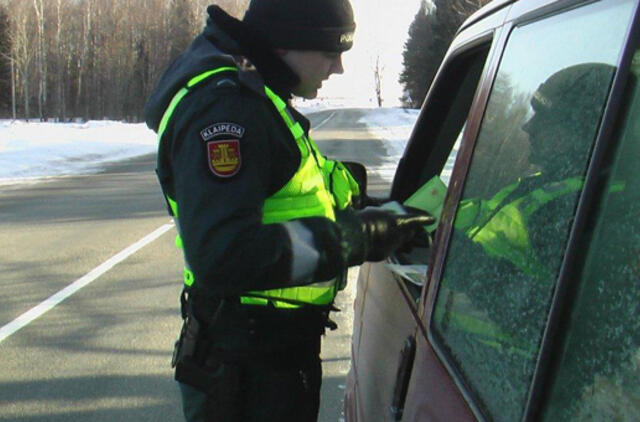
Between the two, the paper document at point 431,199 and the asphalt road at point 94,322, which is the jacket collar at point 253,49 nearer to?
the paper document at point 431,199

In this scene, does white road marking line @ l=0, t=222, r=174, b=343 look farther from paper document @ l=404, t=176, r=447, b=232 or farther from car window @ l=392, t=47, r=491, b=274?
paper document @ l=404, t=176, r=447, b=232

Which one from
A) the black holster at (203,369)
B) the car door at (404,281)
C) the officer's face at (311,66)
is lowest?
the black holster at (203,369)

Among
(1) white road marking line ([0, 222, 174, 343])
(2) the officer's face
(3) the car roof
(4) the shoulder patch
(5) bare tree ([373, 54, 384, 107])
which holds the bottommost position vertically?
(5) bare tree ([373, 54, 384, 107])

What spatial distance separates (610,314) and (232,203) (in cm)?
83

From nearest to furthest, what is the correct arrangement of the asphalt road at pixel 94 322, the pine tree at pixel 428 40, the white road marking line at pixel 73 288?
the asphalt road at pixel 94 322
the white road marking line at pixel 73 288
the pine tree at pixel 428 40

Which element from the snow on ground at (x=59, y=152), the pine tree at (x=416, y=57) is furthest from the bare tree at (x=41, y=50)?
the pine tree at (x=416, y=57)

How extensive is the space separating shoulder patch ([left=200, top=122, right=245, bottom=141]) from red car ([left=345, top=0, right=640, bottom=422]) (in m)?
0.48

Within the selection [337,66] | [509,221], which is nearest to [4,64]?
[337,66]

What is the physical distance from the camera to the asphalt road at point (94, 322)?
3811 mm

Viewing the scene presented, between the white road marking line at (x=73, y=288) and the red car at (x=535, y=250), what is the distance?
3716 mm

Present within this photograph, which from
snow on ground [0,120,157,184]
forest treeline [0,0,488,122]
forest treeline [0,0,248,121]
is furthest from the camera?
forest treeline [0,0,248,121]

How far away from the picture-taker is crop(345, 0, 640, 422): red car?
94 cm

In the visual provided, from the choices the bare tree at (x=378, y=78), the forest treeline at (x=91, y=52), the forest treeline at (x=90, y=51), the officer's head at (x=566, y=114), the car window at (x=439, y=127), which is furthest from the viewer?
the bare tree at (x=378, y=78)

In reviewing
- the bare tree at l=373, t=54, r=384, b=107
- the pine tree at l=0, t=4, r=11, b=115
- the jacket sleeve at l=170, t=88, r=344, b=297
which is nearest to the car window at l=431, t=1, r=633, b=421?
the jacket sleeve at l=170, t=88, r=344, b=297
